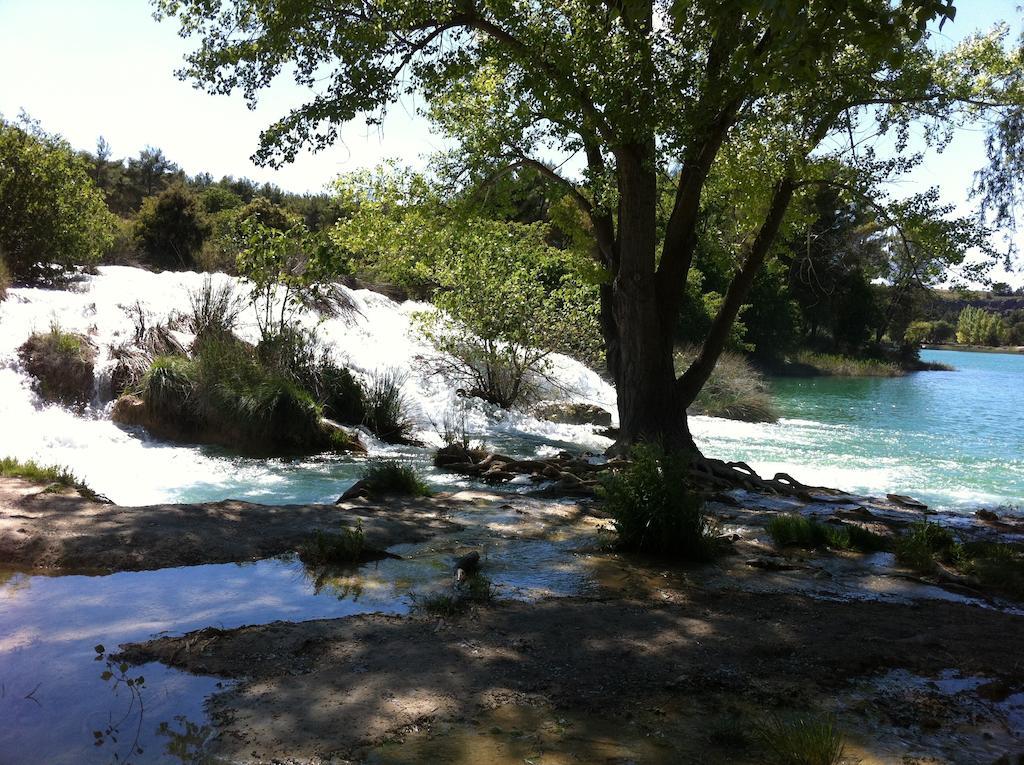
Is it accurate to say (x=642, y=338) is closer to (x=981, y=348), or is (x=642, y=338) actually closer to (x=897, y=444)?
(x=897, y=444)

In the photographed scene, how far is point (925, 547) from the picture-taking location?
26.9 ft

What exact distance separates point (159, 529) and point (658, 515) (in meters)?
4.37

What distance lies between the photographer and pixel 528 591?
6582mm

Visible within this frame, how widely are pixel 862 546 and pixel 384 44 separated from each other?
29.0 ft

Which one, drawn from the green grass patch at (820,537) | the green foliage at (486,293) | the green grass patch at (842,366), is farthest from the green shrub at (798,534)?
the green grass patch at (842,366)

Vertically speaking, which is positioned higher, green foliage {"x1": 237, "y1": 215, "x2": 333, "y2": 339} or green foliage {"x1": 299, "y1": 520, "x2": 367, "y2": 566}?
→ green foliage {"x1": 237, "y1": 215, "x2": 333, "y2": 339}

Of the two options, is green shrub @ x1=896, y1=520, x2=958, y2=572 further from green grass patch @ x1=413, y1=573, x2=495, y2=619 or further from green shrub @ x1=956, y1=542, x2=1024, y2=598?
green grass patch @ x1=413, y1=573, x2=495, y2=619

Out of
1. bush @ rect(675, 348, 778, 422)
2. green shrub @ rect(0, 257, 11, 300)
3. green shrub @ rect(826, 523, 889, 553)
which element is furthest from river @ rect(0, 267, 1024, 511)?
green shrub @ rect(826, 523, 889, 553)

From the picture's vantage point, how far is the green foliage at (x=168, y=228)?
1152 inches

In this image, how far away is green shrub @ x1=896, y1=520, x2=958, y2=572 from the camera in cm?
800

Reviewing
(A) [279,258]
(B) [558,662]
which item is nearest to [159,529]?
(B) [558,662]

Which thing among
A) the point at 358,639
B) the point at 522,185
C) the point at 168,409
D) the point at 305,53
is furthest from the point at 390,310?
the point at 358,639

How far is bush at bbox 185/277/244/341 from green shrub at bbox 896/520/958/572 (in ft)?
37.6

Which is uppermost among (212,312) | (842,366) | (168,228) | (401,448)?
(168,228)
